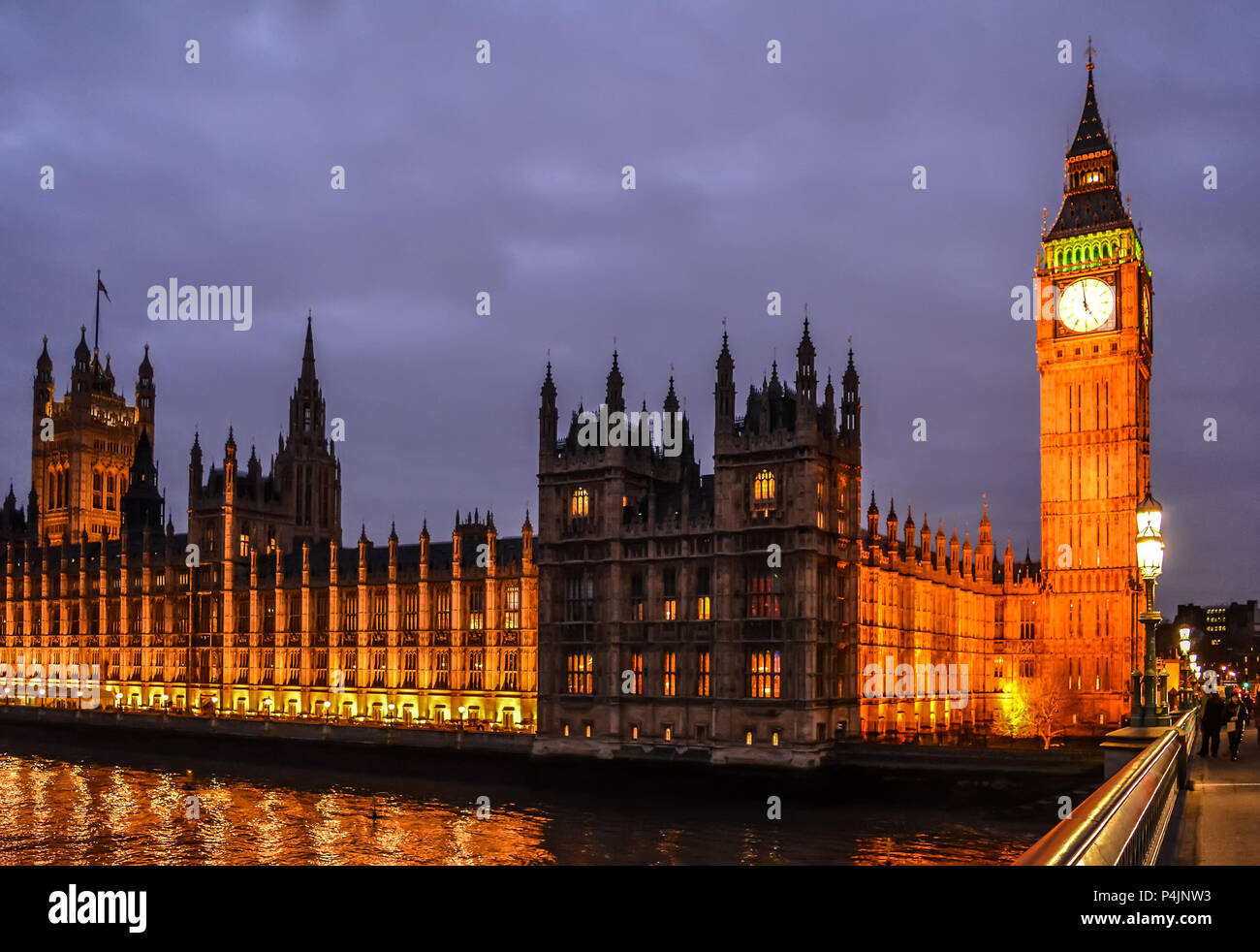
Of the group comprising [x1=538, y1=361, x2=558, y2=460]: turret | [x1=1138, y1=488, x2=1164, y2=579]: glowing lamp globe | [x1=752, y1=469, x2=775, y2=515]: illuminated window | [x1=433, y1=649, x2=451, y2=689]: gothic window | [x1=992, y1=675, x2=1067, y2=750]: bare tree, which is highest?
[x1=538, y1=361, x2=558, y2=460]: turret

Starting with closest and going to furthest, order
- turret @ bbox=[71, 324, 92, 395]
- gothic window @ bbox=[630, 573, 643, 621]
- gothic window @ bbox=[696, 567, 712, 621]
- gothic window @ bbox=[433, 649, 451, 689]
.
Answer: gothic window @ bbox=[696, 567, 712, 621] → gothic window @ bbox=[630, 573, 643, 621] → gothic window @ bbox=[433, 649, 451, 689] → turret @ bbox=[71, 324, 92, 395]

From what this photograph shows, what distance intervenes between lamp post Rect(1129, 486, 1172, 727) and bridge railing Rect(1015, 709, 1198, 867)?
1028 centimetres

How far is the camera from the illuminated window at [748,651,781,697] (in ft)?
228

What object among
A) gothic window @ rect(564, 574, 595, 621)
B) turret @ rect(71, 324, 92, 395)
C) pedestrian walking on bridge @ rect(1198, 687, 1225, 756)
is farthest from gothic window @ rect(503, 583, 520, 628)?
turret @ rect(71, 324, 92, 395)

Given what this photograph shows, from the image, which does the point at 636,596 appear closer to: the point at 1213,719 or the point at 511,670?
the point at 511,670

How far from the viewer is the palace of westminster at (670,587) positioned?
70.9 meters

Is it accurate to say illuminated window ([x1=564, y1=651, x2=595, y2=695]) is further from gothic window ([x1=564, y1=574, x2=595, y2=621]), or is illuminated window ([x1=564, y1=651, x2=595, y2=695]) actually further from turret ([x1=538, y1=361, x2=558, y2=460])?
turret ([x1=538, y1=361, x2=558, y2=460])

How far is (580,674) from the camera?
7725cm

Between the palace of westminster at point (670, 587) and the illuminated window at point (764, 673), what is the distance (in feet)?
0.57

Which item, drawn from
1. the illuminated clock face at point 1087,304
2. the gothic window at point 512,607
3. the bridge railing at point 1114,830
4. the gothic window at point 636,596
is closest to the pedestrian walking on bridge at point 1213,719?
the bridge railing at point 1114,830

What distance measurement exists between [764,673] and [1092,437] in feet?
164

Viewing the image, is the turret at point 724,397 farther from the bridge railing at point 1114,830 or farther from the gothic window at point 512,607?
the bridge railing at point 1114,830

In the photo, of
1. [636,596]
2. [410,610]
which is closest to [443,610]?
[410,610]
